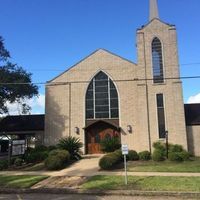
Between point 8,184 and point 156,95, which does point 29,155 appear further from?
point 156,95

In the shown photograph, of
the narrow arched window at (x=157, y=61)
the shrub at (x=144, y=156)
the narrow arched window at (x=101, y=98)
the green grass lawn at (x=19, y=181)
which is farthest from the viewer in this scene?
the narrow arched window at (x=101, y=98)

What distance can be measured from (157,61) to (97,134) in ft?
28.8

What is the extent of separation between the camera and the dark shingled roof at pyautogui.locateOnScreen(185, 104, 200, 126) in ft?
89.8

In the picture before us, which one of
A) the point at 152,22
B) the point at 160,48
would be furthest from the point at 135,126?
the point at 152,22

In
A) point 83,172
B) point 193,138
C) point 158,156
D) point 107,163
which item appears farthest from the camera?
point 193,138

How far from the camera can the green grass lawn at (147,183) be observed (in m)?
12.5

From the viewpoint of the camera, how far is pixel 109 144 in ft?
88.0

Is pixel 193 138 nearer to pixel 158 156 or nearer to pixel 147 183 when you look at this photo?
pixel 158 156

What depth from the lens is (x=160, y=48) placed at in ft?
93.4

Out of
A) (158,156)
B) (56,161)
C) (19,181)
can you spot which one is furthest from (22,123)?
(19,181)

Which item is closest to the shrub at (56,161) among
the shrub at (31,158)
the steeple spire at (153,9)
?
the shrub at (31,158)

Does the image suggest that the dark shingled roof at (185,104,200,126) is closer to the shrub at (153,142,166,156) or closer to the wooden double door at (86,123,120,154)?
the shrub at (153,142,166,156)

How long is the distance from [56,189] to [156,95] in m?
16.4

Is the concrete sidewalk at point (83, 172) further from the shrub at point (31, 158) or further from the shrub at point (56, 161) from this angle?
the shrub at point (31, 158)
